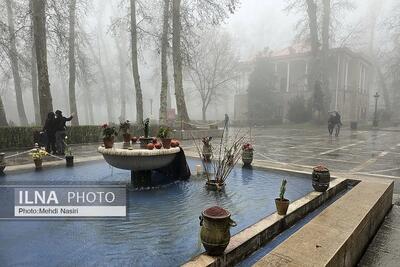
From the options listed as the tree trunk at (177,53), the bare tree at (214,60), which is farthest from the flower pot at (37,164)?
the bare tree at (214,60)

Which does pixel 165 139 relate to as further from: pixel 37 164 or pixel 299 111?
pixel 299 111

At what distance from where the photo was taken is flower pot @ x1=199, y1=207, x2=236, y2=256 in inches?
146

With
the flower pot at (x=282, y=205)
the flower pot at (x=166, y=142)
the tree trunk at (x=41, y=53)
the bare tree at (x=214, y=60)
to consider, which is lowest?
the flower pot at (x=282, y=205)

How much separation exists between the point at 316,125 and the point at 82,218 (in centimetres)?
3080

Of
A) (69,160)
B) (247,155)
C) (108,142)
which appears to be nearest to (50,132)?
(69,160)

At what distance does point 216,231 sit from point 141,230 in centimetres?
186

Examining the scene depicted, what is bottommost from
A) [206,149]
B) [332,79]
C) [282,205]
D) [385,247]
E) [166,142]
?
[385,247]

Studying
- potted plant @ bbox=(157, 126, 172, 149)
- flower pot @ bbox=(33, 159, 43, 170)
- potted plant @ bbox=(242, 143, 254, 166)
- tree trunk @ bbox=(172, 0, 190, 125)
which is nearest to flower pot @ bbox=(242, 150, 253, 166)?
potted plant @ bbox=(242, 143, 254, 166)

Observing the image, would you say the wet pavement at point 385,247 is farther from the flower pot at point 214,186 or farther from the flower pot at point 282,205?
the flower pot at point 214,186

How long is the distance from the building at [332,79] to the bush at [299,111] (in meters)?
1.97

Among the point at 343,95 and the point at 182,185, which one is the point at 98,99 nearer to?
the point at 343,95

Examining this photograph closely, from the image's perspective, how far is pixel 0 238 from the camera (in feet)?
15.8

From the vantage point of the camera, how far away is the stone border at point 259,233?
3.77 metres

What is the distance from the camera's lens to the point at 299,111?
120 feet
